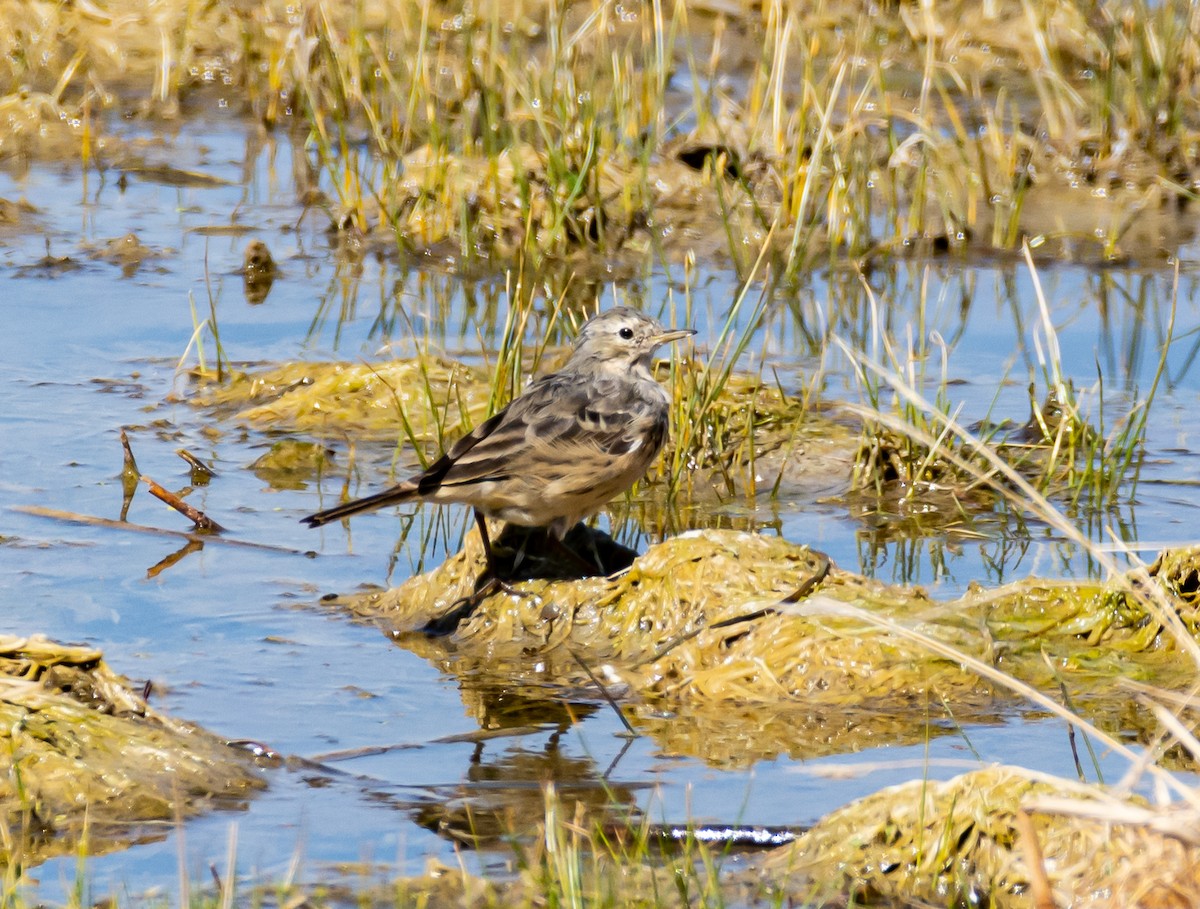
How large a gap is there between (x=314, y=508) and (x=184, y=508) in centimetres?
64

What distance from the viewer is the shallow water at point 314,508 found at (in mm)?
4902

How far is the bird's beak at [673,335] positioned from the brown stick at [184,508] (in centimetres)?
186

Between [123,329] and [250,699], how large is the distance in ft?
14.7

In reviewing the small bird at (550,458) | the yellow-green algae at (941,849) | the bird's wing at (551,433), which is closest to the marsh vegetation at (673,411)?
the yellow-green algae at (941,849)

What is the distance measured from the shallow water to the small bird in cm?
57

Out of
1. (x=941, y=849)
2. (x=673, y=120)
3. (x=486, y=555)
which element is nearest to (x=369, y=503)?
(x=486, y=555)

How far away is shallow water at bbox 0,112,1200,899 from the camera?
4902 mm

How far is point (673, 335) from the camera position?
7.10 meters

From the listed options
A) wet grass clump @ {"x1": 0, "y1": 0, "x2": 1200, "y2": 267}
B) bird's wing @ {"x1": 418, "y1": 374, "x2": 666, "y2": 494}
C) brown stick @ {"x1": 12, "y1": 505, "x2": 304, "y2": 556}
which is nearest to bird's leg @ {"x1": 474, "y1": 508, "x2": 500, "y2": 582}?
bird's wing @ {"x1": 418, "y1": 374, "x2": 666, "y2": 494}

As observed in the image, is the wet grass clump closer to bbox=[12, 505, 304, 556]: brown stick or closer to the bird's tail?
bbox=[12, 505, 304, 556]: brown stick

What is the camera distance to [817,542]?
7.27 meters

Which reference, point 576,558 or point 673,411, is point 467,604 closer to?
point 576,558

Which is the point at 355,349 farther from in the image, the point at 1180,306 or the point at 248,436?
the point at 1180,306

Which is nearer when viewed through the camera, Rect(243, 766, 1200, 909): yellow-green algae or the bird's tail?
Rect(243, 766, 1200, 909): yellow-green algae
